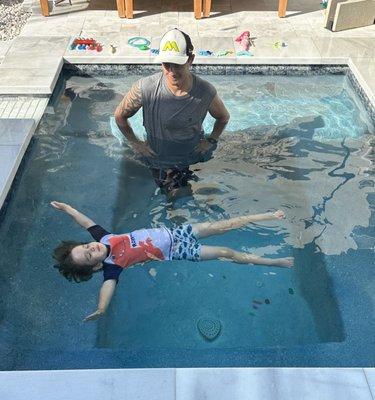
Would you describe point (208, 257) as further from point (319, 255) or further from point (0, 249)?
point (0, 249)

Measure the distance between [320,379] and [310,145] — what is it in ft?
12.4

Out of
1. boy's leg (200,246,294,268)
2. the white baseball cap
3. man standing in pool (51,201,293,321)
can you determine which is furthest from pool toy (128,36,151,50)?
boy's leg (200,246,294,268)

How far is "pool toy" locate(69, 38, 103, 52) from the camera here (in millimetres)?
7973

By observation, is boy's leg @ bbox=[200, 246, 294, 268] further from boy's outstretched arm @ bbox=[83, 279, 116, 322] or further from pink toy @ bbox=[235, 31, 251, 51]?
pink toy @ bbox=[235, 31, 251, 51]

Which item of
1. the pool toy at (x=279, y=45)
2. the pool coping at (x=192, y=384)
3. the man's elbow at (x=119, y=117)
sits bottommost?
the pool toy at (x=279, y=45)

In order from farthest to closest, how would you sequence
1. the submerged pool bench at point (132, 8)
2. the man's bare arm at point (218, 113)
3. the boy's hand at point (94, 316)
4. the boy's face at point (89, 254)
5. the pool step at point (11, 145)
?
the submerged pool bench at point (132, 8)
the pool step at point (11, 145)
the man's bare arm at point (218, 113)
the boy's face at point (89, 254)
the boy's hand at point (94, 316)

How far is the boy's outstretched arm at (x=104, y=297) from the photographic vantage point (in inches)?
159

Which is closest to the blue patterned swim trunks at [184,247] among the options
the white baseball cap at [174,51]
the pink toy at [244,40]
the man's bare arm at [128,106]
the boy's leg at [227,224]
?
the boy's leg at [227,224]

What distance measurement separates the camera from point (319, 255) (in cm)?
490

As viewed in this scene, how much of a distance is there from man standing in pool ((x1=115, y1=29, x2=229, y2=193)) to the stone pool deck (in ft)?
5.36

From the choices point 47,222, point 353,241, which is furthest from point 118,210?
point 353,241

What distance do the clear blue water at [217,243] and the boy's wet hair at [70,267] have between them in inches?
8.5

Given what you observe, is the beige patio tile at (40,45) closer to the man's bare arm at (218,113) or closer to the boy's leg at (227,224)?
the man's bare arm at (218,113)

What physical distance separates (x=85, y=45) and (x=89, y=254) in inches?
198
